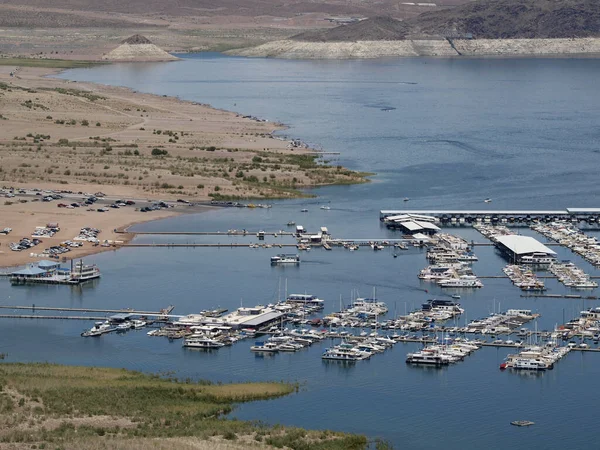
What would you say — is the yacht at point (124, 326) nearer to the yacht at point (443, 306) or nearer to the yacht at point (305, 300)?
the yacht at point (305, 300)

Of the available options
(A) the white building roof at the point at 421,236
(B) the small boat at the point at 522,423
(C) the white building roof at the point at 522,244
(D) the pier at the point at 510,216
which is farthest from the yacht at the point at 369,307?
(D) the pier at the point at 510,216

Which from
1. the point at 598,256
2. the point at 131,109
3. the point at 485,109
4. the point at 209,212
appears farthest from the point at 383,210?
the point at 485,109

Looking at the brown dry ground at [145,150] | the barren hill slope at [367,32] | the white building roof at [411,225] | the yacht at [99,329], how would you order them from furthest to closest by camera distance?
1. the barren hill slope at [367,32]
2. the brown dry ground at [145,150]
3. the white building roof at [411,225]
4. the yacht at [99,329]

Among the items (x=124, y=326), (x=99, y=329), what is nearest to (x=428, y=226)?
(x=124, y=326)

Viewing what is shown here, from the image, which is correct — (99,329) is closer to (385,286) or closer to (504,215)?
(385,286)

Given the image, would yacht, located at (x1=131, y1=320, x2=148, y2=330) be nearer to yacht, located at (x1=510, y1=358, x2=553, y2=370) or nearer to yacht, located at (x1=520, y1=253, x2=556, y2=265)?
yacht, located at (x1=510, y1=358, x2=553, y2=370)

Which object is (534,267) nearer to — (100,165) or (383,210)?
(383,210)

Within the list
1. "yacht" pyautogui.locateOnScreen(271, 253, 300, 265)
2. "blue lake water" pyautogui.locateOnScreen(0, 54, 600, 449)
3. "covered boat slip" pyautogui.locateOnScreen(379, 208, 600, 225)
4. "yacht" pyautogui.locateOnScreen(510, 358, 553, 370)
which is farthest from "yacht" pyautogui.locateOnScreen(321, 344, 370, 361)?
"covered boat slip" pyautogui.locateOnScreen(379, 208, 600, 225)
